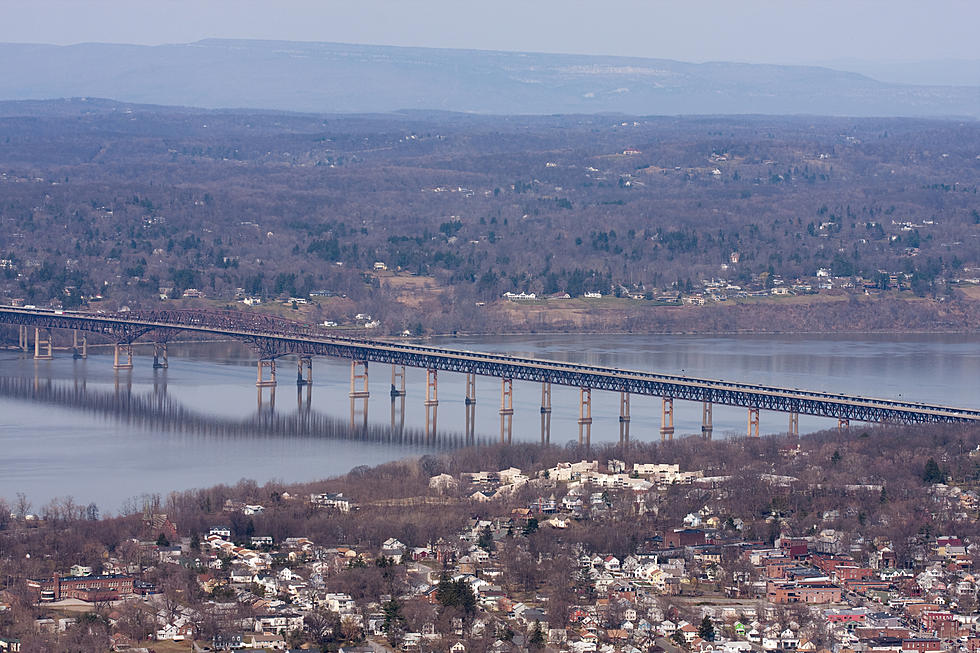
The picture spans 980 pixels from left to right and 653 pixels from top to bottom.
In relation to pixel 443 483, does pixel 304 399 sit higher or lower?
lower

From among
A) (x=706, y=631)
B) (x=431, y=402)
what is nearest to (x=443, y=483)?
(x=706, y=631)

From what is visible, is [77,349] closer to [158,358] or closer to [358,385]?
[158,358]

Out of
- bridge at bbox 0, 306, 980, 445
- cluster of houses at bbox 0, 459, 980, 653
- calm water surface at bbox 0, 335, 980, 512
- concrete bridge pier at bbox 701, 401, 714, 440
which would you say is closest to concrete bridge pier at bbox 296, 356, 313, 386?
bridge at bbox 0, 306, 980, 445

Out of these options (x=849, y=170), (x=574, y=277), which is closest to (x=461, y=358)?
(x=574, y=277)

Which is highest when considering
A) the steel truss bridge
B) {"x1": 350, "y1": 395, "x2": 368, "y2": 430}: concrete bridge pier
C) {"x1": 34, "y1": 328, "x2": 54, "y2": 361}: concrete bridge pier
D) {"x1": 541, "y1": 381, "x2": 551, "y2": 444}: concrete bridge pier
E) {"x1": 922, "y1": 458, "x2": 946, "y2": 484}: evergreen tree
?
{"x1": 922, "y1": 458, "x2": 946, "y2": 484}: evergreen tree

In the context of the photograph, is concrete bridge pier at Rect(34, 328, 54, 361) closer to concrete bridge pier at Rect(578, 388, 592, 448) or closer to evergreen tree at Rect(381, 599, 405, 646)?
concrete bridge pier at Rect(578, 388, 592, 448)

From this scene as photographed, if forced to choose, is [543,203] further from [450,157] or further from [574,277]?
[574,277]
